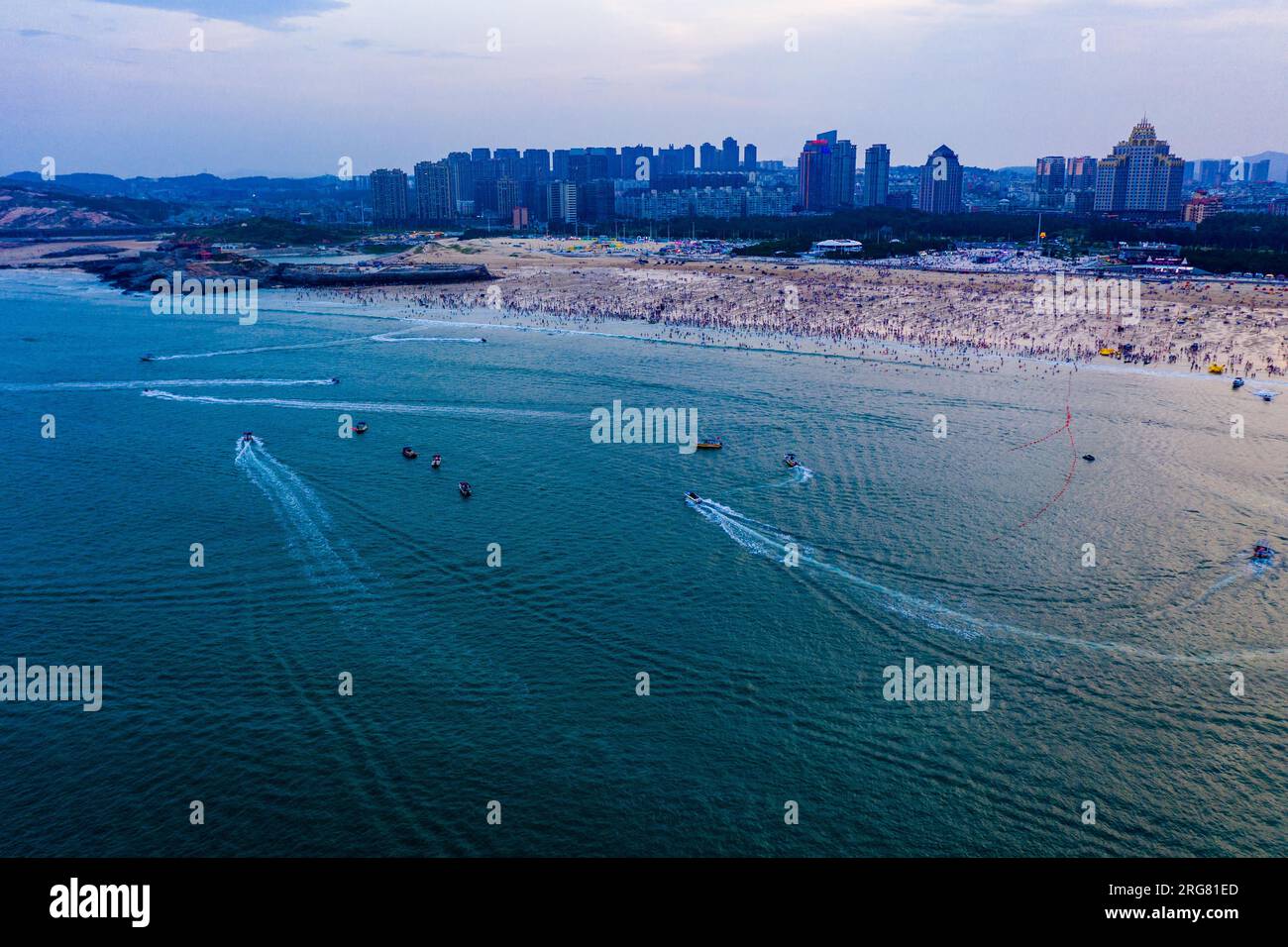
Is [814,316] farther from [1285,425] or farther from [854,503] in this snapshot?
[854,503]

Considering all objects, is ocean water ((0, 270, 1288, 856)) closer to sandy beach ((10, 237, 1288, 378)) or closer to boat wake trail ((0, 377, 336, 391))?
boat wake trail ((0, 377, 336, 391))

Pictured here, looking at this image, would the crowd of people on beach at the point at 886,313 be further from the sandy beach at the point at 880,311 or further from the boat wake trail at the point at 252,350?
the boat wake trail at the point at 252,350

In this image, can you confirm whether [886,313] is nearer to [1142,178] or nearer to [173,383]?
[173,383]

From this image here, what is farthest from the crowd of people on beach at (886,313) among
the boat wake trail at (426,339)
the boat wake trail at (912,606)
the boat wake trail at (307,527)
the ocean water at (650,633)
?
the boat wake trail at (307,527)

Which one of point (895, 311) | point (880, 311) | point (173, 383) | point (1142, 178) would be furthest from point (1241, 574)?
point (1142, 178)

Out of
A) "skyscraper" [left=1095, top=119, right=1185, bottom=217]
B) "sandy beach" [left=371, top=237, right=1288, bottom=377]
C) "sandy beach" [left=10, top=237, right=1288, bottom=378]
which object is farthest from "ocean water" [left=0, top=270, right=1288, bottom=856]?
"skyscraper" [left=1095, top=119, right=1185, bottom=217]
